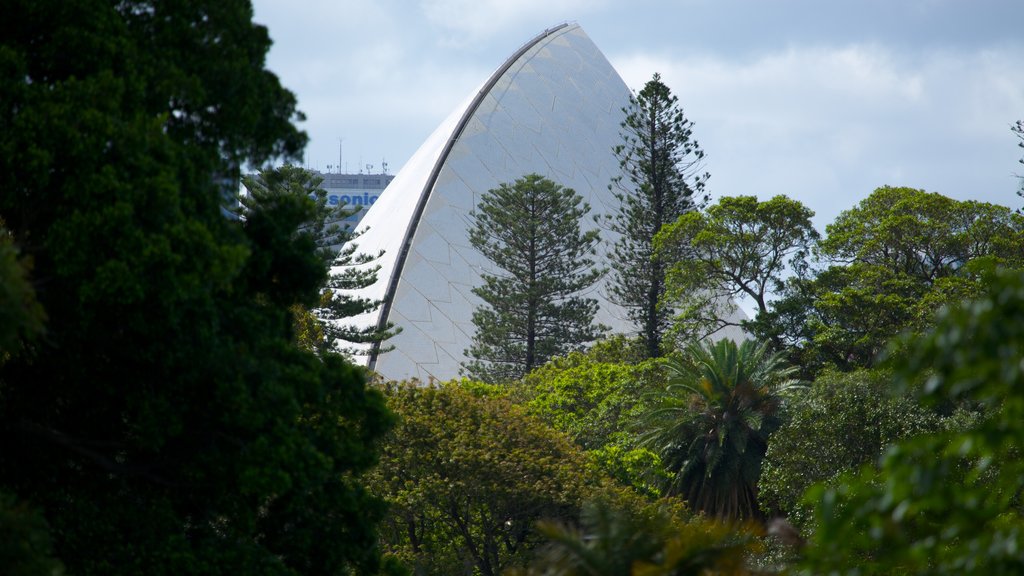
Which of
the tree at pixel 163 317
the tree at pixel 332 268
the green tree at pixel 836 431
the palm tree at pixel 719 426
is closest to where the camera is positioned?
the tree at pixel 163 317

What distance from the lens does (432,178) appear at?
45.5 metres

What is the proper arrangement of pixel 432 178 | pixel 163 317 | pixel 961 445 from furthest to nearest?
pixel 432 178 < pixel 163 317 < pixel 961 445

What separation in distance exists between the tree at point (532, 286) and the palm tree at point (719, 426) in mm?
10235

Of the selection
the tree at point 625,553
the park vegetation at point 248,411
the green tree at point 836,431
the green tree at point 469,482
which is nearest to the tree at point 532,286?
the green tree at point 836,431

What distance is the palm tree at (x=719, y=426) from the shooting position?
77.7 ft

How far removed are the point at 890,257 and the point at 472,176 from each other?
19.8 meters

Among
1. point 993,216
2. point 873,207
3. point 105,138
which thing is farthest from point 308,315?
point 105,138

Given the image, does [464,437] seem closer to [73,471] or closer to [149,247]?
[73,471]

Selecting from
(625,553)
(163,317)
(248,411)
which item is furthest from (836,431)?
(625,553)

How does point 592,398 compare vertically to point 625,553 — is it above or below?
above

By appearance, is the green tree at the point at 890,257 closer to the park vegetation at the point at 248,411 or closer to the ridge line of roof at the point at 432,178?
the park vegetation at the point at 248,411

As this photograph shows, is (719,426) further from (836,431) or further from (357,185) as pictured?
(357,185)

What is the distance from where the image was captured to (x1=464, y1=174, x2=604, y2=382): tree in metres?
34.7

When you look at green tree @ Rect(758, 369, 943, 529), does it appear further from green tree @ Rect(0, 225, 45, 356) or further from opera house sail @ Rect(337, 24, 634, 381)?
opera house sail @ Rect(337, 24, 634, 381)
